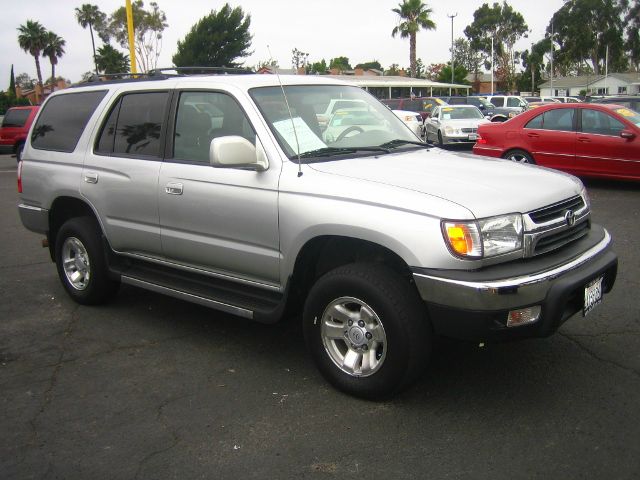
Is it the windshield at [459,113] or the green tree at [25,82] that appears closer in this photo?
the windshield at [459,113]

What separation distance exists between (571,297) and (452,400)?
881 mm

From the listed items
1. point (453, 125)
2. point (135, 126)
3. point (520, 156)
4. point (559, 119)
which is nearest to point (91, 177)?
point (135, 126)

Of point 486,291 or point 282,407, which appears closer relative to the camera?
point 486,291

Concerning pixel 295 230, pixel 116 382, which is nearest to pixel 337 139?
pixel 295 230

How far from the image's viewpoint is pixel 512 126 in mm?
11734

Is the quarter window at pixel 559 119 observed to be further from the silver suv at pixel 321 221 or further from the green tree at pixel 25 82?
the green tree at pixel 25 82

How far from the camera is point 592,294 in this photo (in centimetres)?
371

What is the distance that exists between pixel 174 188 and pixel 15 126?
1956 cm

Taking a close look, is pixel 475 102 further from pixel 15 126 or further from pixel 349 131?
pixel 349 131

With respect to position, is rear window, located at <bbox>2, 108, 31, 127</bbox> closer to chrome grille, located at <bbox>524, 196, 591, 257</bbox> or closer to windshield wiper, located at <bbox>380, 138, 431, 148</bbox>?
windshield wiper, located at <bbox>380, 138, 431, 148</bbox>

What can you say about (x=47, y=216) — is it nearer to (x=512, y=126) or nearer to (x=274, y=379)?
(x=274, y=379)

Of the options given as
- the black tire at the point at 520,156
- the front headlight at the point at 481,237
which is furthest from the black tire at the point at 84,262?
the black tire at the point at 520,156

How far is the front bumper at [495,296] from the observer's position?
10.7ft

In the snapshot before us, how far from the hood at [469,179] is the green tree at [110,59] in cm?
6405
